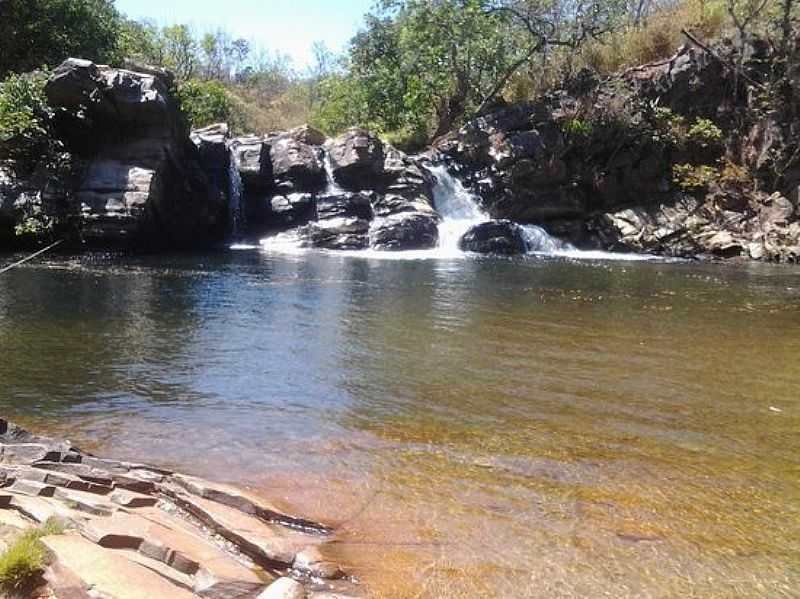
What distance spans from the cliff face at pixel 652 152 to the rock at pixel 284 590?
2551 cm

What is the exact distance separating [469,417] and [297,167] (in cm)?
2162

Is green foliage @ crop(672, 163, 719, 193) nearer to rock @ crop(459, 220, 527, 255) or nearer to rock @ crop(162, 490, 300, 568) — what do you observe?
rock @ crop(459, 220, 527, 255)

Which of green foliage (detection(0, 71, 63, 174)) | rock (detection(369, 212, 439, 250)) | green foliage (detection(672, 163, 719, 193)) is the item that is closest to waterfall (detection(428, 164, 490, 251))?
rock (detection(369, 212, 439, 250))

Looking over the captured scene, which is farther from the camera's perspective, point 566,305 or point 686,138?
point 686,138

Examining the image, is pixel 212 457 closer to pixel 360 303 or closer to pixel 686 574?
pixel 686 574

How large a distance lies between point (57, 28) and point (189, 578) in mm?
31585

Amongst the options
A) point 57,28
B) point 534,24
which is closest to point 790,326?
point 534,24

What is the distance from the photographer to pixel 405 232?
25.9 meters

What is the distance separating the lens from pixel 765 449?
20.1 feet

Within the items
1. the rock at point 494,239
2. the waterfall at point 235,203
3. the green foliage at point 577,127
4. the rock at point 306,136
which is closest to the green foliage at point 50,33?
the waterfall at point 235,203

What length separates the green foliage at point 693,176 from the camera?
28.1m

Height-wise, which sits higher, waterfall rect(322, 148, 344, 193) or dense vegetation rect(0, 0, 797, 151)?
dense vegetation rect(0, 0, 797, 151)

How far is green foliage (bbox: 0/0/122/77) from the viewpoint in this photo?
91.8 ft

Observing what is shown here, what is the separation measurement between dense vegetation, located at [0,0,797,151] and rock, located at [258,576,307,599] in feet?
88.7
